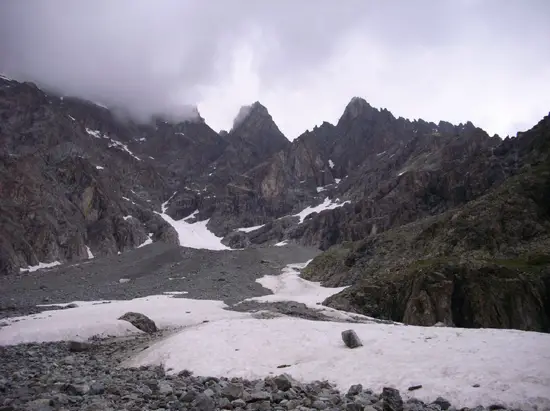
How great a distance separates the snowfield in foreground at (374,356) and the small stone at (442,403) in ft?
0.85

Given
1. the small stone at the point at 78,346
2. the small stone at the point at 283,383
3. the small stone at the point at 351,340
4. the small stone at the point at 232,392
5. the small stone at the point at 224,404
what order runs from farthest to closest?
the small stone at the point at 78,346, the small stone at the point at 351,340, the small stone at the point at 283,383, the small stone at the point at 232,392, the small stone at the point at 224,404

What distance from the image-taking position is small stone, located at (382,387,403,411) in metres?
11.2

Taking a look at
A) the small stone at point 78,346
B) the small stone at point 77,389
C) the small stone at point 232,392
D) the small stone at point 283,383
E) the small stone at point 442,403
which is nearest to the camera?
the small stone at point 442,403

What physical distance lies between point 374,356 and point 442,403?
524cm

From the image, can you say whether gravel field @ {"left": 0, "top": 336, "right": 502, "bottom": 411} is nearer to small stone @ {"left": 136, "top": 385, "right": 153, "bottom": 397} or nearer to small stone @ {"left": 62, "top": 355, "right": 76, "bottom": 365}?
small stone @ {"left": 136, "top": 385, "right": 153, "bottom": 397}

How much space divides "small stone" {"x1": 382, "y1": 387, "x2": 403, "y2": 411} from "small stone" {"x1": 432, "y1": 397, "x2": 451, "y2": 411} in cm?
100

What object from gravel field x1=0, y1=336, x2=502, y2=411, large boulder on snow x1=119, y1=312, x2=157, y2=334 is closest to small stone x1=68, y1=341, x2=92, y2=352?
Result: gravel field x1=0, y1=336, x2=502, y2=411

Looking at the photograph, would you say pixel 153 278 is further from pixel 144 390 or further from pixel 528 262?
pixel 144 390

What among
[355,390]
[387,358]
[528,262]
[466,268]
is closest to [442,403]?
[355,390]

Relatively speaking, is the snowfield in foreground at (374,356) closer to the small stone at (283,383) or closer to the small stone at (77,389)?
the small stone at (283,383)

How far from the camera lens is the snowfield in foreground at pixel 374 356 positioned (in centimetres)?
1233

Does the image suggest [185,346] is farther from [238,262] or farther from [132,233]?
[132,233]

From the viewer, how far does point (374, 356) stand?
54.6 feet

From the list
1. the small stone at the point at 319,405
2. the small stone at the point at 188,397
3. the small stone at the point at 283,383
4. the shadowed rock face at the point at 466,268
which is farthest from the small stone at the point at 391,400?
the shadowed rock face at the point at 466,268
